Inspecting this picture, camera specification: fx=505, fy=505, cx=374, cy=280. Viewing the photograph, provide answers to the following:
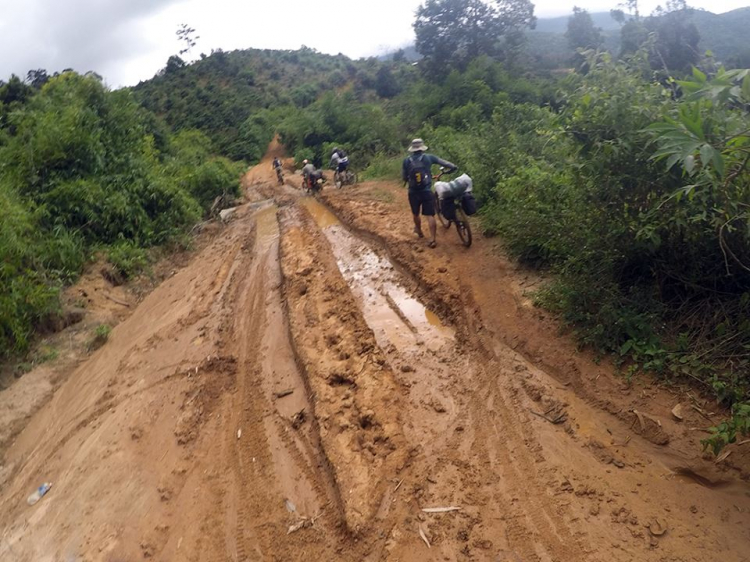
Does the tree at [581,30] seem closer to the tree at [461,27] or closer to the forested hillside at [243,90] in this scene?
the tree at [461,27]

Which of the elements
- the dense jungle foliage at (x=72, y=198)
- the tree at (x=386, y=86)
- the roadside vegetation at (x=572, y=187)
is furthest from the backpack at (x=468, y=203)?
the tree at (x=386, y=86)

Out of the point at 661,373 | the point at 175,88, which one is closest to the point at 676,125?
the point at 661,373

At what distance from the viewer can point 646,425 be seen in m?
3.86

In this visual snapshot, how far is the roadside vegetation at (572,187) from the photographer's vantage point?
384cm

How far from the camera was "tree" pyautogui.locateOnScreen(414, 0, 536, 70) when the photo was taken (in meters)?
28.4

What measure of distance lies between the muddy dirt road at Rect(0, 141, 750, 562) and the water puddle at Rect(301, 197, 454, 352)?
0.12ft

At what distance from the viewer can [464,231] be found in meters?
7.94

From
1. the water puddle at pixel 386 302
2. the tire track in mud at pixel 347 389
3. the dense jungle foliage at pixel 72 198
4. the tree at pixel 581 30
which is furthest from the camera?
the tree at pixel 581 30

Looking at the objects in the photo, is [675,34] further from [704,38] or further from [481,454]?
[481,454]

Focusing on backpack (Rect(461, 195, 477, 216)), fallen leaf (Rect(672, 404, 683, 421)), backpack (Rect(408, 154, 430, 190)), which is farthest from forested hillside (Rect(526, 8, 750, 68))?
fallen leaf (Rect(672, 404, 683, 421))

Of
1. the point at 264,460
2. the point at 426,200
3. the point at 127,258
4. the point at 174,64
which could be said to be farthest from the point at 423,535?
the point at 174,64

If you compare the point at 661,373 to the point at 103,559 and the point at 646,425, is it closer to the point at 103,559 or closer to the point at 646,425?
the point at 646,425

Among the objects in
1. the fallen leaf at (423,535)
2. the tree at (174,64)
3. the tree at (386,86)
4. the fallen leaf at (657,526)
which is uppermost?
the tree at (174,64)

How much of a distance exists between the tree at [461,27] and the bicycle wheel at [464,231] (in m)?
23.0
